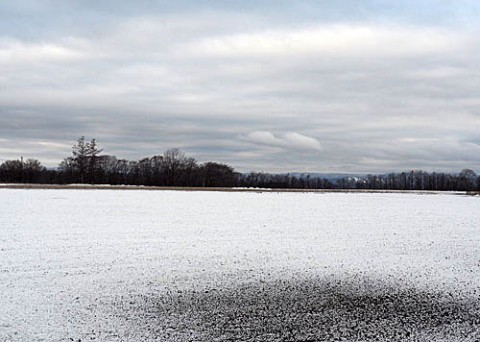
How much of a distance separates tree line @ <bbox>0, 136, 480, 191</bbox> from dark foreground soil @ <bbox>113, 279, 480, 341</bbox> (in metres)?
97.1

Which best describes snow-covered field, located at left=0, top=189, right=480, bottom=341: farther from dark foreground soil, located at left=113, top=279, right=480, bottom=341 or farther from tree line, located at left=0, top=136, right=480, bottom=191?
tree line, located at left=0, top=136, right=480, bottom=191

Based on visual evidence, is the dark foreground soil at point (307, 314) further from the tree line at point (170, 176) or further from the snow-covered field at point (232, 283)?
the tree line at point (170, 176)

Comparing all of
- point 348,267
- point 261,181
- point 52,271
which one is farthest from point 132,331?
point 261,181

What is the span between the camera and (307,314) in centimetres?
970

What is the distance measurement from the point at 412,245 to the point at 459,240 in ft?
10.2

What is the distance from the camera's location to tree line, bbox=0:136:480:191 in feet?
347

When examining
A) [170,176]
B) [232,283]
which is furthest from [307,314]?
[170,176]

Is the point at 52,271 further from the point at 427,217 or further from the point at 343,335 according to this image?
the point at 427,217

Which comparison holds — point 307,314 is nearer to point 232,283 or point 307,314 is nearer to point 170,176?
point 232,283

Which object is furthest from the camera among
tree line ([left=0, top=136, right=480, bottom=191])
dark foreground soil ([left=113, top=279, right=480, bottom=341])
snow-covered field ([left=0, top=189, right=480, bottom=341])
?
tree line ([left=0, top=136, right=480, bottom=191])

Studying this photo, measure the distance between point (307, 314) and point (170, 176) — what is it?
109 m

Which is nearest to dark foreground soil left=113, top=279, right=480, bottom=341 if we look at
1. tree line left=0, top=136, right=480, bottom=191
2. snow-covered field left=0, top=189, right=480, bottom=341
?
snow-covered field left=0, top=189, right=480, bottom=341

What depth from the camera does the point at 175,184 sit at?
115438 millimetres

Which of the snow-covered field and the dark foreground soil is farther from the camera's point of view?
the snow-covered field
